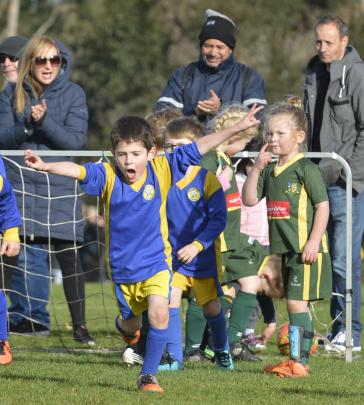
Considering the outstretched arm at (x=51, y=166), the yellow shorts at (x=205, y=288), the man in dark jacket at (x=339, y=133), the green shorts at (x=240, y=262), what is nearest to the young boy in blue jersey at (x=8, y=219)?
the outstretched arm at (x=51, y=166)

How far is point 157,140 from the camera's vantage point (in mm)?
9156

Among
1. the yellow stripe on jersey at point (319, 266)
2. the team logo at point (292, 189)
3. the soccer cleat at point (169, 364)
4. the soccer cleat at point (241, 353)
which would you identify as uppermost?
the team logo at point (292, 189)

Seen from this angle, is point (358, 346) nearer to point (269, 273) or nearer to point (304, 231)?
point (269, 273)

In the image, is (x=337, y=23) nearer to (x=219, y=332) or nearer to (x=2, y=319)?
(x=219, y=332)

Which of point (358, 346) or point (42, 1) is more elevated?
point (42, 1)

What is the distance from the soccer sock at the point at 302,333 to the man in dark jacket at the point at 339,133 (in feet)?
4.00

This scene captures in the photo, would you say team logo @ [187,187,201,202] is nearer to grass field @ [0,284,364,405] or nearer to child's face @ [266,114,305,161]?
child's face @ [266,114,305,161]

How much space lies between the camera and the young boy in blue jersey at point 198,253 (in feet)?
27.1

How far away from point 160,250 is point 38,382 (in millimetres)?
1114

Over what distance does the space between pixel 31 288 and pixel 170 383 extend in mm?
4009

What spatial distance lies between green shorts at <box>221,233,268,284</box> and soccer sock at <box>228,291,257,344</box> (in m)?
0.18

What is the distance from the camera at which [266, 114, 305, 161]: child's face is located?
8242mm

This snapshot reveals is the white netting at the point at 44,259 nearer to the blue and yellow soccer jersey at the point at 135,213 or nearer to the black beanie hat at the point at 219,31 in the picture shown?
the black beanie hat at the point at 219,31

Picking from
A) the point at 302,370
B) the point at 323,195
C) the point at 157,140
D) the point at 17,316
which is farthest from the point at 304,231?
the point at 17,316
